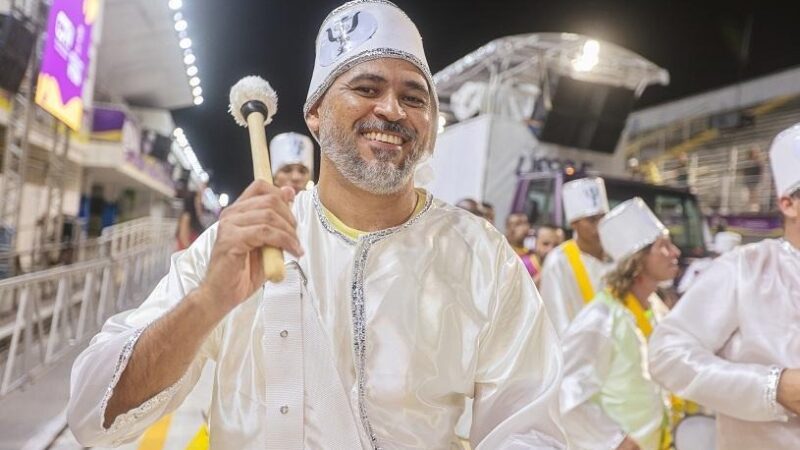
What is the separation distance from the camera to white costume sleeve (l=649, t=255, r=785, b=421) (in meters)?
2.15

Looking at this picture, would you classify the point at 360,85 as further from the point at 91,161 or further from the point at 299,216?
the point at 91,161

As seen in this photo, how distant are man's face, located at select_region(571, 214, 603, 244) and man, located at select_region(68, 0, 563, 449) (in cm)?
367

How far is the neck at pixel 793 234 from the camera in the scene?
2.31 metres

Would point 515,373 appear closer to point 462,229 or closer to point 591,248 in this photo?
point 462,229

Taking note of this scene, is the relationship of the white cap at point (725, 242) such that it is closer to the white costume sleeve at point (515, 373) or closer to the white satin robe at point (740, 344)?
the white satin robe at point (740, 344)

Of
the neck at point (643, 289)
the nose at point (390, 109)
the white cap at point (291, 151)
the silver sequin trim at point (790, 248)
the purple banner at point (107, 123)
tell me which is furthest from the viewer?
the purple banner at point (107, 123)

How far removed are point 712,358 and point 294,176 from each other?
2844 millimetres

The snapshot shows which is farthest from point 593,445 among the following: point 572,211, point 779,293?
point 572,211

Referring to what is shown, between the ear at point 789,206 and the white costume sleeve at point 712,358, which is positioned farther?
the ear at point 789,206

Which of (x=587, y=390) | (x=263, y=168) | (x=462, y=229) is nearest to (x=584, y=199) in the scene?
(x=587, y=390)

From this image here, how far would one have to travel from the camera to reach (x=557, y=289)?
4.61 m

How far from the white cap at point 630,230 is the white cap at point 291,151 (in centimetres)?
197

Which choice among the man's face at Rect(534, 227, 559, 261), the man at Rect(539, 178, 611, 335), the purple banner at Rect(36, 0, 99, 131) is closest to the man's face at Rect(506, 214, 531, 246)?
the man's face at Rect(534, 227, 559, 261)

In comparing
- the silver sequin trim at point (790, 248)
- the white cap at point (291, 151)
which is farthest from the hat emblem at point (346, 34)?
the white cap at point (291, 151)
